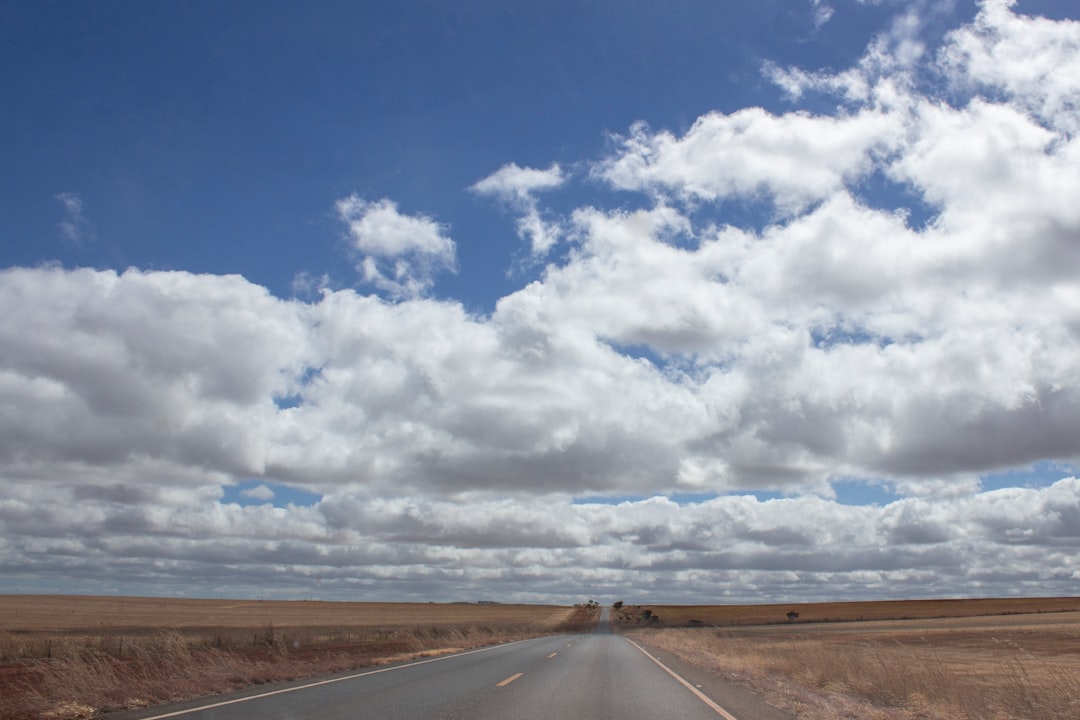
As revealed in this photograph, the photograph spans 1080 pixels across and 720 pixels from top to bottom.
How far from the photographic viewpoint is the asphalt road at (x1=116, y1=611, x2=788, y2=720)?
492 inches

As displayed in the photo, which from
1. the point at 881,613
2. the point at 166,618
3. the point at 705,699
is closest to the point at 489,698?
the point at 705,699

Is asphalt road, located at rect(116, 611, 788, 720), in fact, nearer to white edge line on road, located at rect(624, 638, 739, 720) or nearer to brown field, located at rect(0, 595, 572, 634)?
white edge line on road, located at rect(624, 638, 739, 720)

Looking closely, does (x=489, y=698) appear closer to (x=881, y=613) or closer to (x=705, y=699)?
(x=705, y=699)

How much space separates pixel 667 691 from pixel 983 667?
17990 mm

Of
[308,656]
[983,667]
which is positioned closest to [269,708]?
[308,656]

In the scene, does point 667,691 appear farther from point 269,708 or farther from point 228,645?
point 228,645

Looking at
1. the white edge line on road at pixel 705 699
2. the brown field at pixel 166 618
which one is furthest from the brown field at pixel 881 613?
the white edge line on road at pixel 705 699

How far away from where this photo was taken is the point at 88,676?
52.2 ft

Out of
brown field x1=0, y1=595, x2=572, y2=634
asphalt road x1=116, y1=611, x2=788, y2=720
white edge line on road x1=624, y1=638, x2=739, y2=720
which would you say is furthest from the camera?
brown field x1=0, y1=595, x2=572, y2=634

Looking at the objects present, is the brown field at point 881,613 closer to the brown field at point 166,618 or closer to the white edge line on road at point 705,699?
the brown field at point 166,618

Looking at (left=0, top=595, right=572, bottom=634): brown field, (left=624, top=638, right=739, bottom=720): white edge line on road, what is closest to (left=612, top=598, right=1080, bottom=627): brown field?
(left=0, top=595, right=572, bottom=634): brown field

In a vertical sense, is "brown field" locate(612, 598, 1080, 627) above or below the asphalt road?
below

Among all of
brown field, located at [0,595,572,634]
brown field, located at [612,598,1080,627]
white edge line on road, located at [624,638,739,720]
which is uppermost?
white edge line on road, located at [624,638,739,720]

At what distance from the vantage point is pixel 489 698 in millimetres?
14539
